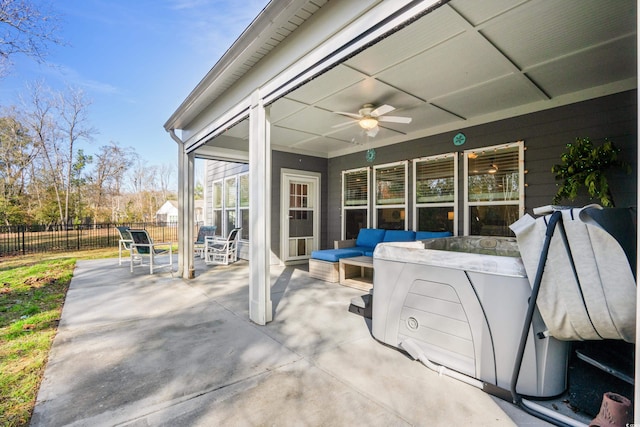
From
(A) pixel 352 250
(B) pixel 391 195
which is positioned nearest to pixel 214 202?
(A) pixel 352 250

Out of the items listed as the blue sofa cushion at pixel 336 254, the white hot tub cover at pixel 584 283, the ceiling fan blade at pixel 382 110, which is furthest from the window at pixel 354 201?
the white hot tub cover at pixel 584 283

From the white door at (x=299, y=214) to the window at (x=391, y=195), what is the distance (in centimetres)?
172

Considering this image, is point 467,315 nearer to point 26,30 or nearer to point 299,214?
point 299,214

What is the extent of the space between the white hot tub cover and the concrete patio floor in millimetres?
644

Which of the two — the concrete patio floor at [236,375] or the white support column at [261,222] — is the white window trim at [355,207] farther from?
the white support column at [261,222]

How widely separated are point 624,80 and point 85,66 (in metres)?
12.7

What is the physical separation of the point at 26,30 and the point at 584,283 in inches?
346

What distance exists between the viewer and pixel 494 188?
4711 mm

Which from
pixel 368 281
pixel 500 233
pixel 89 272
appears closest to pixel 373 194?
pixel 368 281

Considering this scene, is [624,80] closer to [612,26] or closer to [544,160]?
[544,160]

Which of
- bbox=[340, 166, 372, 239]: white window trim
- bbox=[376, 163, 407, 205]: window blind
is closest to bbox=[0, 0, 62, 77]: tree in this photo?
bbox=[340, 166, 372, 239]: white window trim

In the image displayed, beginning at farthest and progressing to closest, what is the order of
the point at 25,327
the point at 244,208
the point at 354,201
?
the point at 244,208 < the point at 354,201 < the point at 25,327

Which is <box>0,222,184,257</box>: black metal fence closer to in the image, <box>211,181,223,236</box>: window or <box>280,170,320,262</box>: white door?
<box>211,181,223,236</box>: window

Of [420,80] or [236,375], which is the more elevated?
[420,80]
